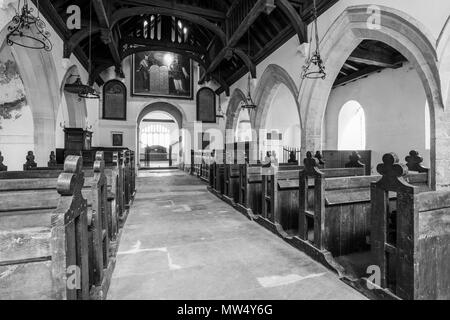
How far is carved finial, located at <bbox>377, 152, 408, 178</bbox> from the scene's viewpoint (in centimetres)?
160

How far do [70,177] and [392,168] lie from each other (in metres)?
1.80

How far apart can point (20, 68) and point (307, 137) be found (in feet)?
21.6

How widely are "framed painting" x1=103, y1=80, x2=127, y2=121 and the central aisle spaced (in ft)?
27.4

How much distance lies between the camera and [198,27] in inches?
Result: 409

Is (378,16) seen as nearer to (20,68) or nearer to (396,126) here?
(396,126)

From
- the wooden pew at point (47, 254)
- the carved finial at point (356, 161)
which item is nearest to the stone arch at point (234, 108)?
the carved finial at point (356, 161)

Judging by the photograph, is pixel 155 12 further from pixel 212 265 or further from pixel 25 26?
pixel 212 265

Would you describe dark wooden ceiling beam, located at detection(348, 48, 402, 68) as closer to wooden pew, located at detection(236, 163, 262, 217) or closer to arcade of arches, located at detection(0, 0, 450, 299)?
arcade of arches, located at detection(0, 0, 450, 299)

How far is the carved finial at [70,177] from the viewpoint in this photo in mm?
1082

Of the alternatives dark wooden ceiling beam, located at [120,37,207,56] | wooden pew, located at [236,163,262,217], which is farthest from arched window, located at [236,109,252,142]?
wooden pew, located at [236,163,262,217]

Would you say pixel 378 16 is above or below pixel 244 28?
below

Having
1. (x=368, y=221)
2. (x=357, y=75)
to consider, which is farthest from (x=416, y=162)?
(x=357, y=75)

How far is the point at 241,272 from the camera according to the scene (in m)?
2.16
